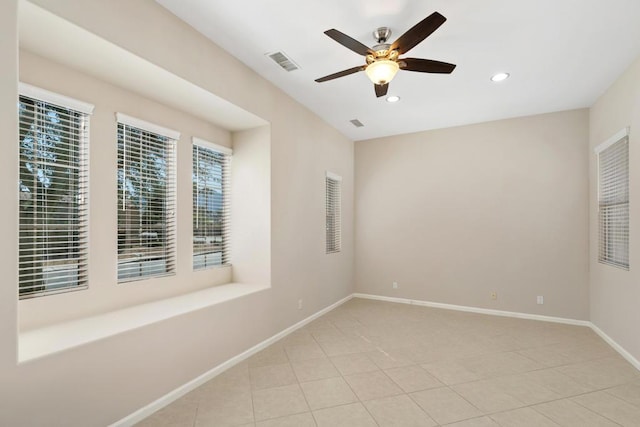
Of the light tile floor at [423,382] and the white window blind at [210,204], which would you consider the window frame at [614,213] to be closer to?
the light tile floor at [423,382]

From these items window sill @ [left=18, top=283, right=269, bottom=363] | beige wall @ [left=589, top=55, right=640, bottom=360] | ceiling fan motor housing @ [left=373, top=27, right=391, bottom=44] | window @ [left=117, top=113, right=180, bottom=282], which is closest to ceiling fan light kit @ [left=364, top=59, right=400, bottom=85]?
ceiling fan motor housing @ [left=373, top=27, right=391, bottom=44]

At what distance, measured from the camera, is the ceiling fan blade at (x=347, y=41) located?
7.28 feet

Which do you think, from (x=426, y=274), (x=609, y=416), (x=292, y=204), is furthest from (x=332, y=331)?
(x=609, y=416)

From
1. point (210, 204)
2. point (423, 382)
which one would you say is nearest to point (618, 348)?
point (423, 382)

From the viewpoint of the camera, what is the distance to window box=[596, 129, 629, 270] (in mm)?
3521

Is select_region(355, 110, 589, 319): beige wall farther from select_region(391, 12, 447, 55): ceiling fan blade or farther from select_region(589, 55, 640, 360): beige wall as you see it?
select_region(391, 12, 447, 55): ceiling fan blade

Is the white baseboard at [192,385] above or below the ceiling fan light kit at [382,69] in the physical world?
below

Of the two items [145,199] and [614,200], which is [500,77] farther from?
[145,199]

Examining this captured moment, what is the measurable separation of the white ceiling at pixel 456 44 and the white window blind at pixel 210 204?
45.6 inches

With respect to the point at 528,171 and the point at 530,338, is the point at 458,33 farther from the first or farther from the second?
the point at 530,338

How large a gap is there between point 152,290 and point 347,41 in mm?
2827

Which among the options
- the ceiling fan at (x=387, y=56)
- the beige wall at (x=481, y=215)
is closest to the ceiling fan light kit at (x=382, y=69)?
the ceiling fan at (x=387, y=56)

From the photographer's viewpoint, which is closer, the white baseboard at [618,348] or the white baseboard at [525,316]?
the white baseboard at [618,348]

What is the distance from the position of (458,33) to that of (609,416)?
3289 mm
